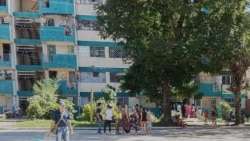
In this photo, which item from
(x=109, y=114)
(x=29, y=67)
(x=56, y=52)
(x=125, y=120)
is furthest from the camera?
(x=56, y=52)

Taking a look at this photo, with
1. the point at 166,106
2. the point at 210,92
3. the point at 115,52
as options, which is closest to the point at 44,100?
the point at 166,106

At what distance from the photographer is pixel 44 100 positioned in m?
34.7

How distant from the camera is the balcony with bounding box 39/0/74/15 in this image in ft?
143

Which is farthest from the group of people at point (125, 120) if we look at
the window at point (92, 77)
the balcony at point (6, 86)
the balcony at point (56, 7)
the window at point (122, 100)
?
the balcony at point (56, 7)

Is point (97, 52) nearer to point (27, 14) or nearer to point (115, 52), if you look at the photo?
point (115, 52)

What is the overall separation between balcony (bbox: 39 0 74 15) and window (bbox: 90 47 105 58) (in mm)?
4545

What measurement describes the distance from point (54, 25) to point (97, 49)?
5258mm

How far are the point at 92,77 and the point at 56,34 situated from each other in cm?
613

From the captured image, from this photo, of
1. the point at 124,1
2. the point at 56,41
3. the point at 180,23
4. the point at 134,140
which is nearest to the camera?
the point at 134,140

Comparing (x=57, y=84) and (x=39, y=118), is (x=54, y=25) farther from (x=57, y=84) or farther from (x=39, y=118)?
(x=39, y=118)

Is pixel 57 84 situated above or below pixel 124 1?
below

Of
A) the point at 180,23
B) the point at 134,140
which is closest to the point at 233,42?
the point at 180,23

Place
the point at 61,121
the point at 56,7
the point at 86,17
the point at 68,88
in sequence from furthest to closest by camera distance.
Answer: the point at 86,17, the point at 68,88, the point at 56,7, the point at 61,121

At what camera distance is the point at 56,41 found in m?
43.6
